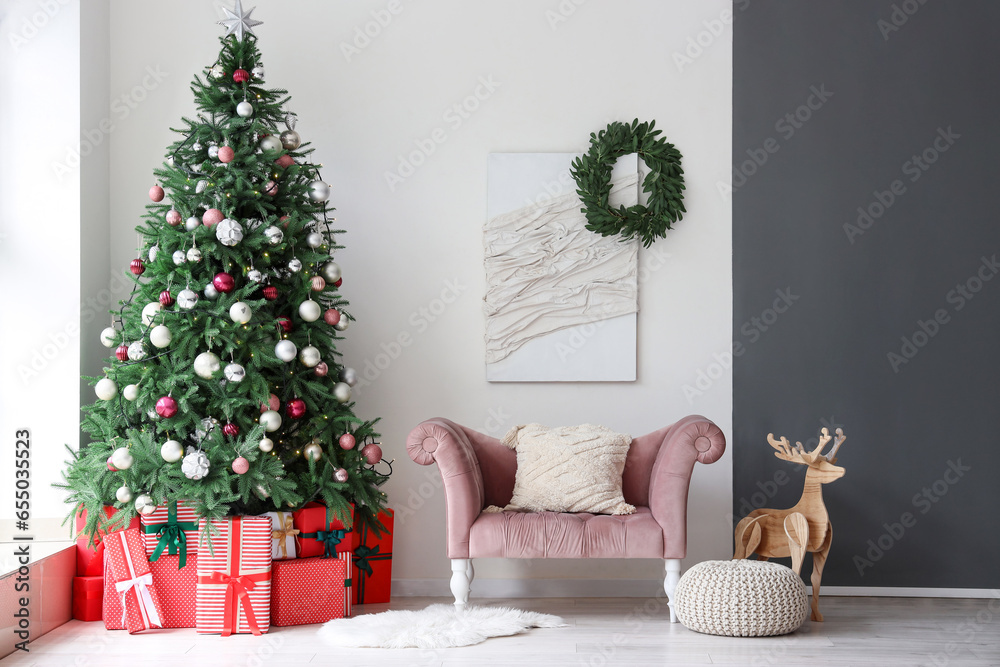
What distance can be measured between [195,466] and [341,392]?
0.62 metres

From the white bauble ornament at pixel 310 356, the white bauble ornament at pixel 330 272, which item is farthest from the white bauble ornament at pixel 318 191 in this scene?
the white bauble ornament at pixel 310 356

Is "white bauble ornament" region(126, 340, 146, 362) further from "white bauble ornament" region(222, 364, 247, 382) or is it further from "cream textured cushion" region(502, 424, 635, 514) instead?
"cream textured cushion" region(502, 424, 635, 514)

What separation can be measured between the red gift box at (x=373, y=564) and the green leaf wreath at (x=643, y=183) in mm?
1675

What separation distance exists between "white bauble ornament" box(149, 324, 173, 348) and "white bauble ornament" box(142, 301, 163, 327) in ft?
0.21

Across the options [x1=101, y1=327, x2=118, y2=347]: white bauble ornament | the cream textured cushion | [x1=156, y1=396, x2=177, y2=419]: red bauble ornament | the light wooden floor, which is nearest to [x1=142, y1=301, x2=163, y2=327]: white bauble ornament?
[x1=101, y1=327, x2=118, y2=347]: white bauble ornament

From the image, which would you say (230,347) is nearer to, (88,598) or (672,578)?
(88,598)

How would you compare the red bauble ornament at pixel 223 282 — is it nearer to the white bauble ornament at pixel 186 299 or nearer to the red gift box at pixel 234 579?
the white bauble ornament at pixel 186 299

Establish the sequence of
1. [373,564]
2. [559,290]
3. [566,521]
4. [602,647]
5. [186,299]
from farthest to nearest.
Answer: [559,290] < [373,564] < [566,521] < [186,299] < [602,647]

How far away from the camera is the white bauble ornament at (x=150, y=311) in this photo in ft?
9.41

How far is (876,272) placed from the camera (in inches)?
141

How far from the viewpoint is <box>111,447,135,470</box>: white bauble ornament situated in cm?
276

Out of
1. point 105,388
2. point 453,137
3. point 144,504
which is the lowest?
point 144,504

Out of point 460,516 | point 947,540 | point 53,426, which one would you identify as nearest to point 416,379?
point 460,516

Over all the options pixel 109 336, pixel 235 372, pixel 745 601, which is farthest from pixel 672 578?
pixel 109 336
